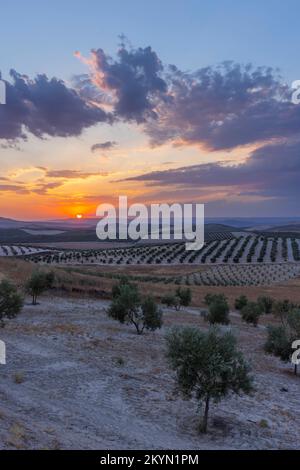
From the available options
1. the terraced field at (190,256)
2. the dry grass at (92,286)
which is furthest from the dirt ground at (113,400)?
the terraced field at (190,256)

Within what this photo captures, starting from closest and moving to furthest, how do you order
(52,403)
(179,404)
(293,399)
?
(52,403) < (179,404) < (293,399)

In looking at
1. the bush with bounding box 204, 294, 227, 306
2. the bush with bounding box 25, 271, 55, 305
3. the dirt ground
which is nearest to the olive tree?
the dirt ground

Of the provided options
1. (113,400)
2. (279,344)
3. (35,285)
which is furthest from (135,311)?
(113,400)

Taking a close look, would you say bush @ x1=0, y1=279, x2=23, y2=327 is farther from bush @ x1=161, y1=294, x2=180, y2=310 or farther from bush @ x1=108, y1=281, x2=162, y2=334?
bush @ x1=161, y1=294, x2=180, y2=310

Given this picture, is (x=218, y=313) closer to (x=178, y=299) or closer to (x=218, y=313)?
(x=218, y=313)
